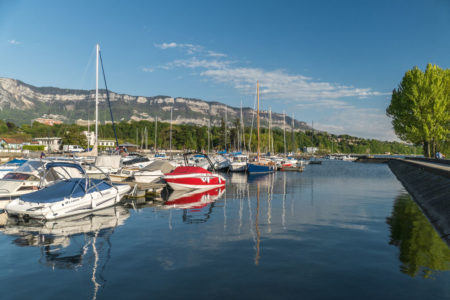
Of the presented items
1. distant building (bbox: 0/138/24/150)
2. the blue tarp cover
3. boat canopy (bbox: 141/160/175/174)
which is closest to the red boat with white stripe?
boat canopy (bbox: 141/160/175/174)

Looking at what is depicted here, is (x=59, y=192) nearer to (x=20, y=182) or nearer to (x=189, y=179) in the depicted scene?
(x=20, y=182)

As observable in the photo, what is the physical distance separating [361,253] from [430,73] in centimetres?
5490

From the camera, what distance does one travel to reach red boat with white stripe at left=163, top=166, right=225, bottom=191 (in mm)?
29422

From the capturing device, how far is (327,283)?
9.02 m

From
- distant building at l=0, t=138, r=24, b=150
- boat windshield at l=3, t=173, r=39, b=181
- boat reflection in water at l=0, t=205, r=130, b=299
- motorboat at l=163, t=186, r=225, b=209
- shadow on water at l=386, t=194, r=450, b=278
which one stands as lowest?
motorboat at l=163, t=186, r=225, b=209

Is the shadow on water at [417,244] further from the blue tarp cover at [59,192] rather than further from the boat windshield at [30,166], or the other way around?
the boat windshield at [30,166]

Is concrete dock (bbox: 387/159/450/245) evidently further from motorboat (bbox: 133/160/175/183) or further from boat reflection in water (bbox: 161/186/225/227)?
motorboat (bbox: 133/160/175/183)

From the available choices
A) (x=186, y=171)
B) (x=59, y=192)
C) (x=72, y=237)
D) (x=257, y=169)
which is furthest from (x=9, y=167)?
(x=257, y=169)

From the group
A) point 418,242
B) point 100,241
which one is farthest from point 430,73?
point 100,241

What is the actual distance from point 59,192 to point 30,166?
7544mm

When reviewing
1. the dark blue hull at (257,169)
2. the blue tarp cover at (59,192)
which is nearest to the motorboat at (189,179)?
the blue tarp cover at (59,192)

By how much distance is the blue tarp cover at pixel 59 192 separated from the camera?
17.0 metres

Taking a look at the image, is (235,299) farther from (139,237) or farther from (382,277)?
(139,237)

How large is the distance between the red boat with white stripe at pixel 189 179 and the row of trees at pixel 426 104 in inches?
1590
